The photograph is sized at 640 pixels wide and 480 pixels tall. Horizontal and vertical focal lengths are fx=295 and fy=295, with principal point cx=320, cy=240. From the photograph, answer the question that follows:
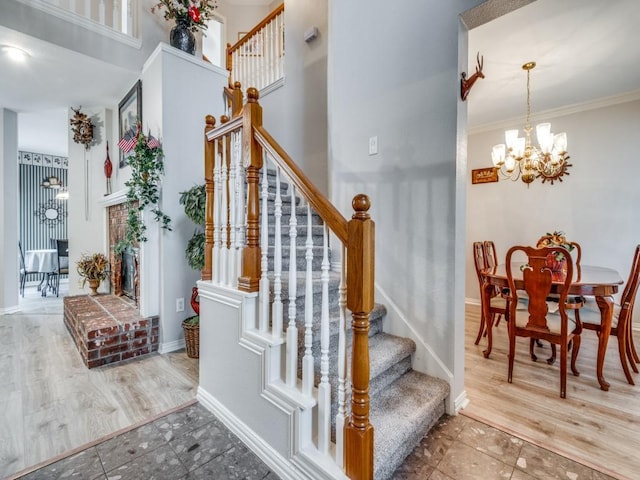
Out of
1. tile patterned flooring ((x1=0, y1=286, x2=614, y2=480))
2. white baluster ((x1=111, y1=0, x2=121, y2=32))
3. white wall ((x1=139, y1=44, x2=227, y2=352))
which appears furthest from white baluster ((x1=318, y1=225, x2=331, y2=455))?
white baluster ((x1=111, y1=0, x2=121, y2=32))

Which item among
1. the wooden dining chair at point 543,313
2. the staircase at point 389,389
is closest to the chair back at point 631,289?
the wooden dining chair at point 543,313

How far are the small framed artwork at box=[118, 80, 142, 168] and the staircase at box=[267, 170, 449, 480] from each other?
7.91 feet

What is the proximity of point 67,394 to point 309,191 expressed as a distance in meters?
2.21

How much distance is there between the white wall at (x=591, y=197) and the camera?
3281 millimetres

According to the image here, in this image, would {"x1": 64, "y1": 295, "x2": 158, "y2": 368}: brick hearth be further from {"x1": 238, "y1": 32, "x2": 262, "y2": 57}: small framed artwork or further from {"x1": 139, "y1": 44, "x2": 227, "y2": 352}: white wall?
{"x1": 238, "y1": 32, "x2": 262, "y2": 57}: small framed artwork

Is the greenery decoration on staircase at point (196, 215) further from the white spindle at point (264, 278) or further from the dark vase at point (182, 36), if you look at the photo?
the dark vase at point (182, 36)

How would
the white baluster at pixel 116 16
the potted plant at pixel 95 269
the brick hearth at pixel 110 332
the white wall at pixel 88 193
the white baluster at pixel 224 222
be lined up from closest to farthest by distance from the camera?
the white baluster at pixel 224 222
the brick hearth at pixel 110 332
the white baluster at pixel 116 16
the potted plant at pixel 95 269
the white wall at pixel 88 193

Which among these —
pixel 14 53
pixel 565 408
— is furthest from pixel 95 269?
pixel 565 408

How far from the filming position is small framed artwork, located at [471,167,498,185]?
416 centimetres

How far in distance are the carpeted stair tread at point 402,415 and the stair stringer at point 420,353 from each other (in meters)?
0.04

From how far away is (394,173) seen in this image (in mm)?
2047

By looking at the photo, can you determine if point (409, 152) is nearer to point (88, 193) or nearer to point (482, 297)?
point (482, 297)

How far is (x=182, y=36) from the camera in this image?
291cm

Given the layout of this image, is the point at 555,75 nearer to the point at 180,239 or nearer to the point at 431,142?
the point at 431,142
